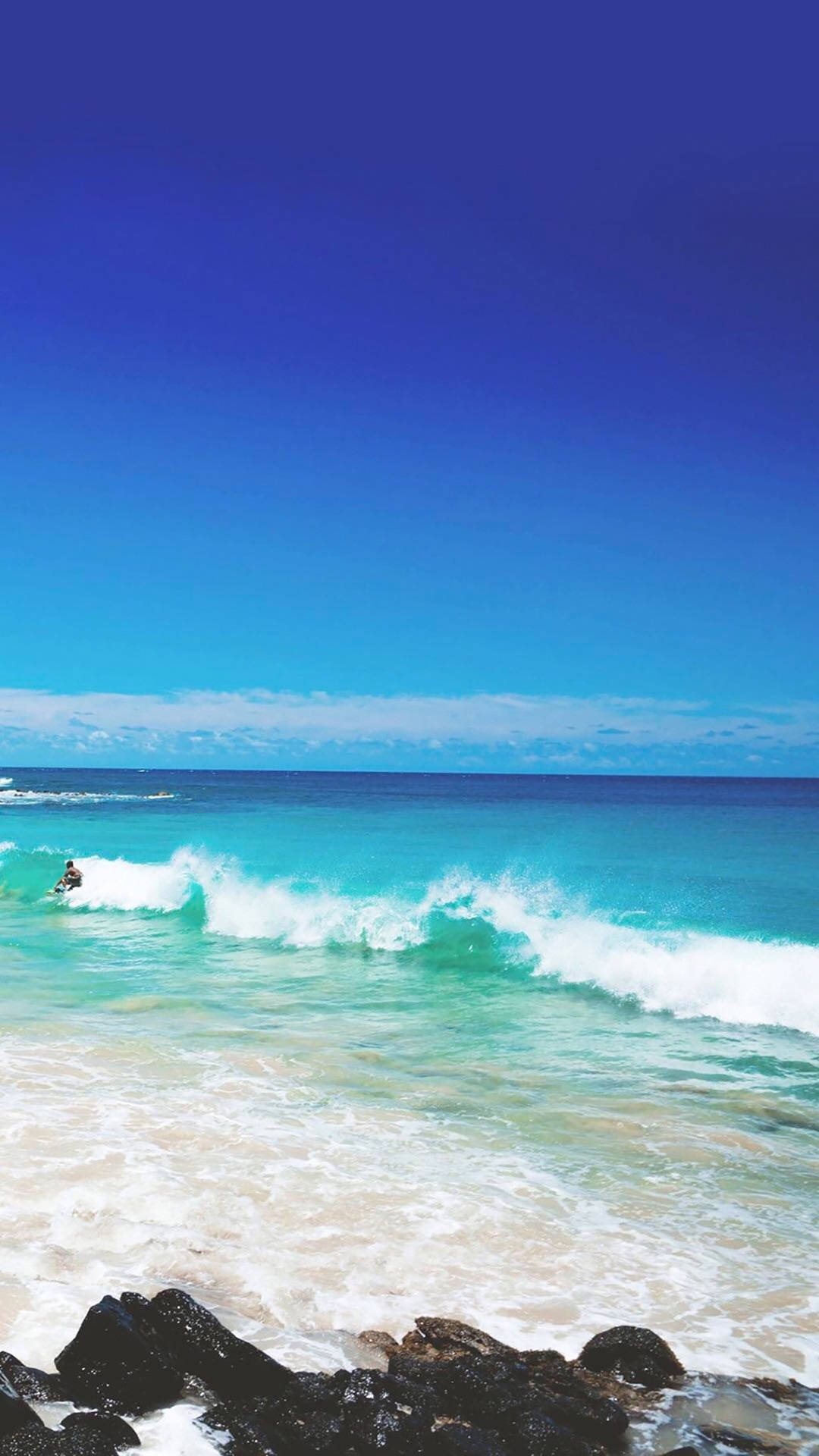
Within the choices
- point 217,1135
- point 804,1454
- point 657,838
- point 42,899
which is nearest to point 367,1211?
point 217,1135

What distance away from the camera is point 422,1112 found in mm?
9719

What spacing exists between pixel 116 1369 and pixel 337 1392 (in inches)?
43.1

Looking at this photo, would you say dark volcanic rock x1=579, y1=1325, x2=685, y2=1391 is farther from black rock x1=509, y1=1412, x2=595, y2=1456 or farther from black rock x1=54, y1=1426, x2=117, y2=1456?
black rock x1=54, y1=1426, x2=117, y2=1456

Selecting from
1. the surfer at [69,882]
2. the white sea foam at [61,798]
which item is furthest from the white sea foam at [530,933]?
the white sea foam at [61,798]

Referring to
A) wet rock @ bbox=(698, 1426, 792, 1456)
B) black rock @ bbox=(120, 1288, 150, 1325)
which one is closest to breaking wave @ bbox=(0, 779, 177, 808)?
black rock @ bbox=(120, 1288, 150, 1325)

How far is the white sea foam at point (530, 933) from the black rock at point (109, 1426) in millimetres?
11268

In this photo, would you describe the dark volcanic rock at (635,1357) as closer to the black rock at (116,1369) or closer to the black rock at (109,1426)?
the black rock at (116,1369)

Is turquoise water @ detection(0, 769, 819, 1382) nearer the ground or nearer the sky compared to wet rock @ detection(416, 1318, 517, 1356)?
nearer the ground

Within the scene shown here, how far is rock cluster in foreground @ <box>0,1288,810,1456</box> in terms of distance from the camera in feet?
14.2

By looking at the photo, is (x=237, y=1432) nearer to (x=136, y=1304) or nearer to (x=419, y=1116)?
(x=136, y=1304)

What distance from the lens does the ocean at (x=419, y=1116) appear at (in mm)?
6137

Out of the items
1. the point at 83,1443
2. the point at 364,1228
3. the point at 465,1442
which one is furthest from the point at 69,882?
the point at 465,1442

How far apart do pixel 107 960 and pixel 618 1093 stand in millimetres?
10539

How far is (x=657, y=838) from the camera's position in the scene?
44.5 m
